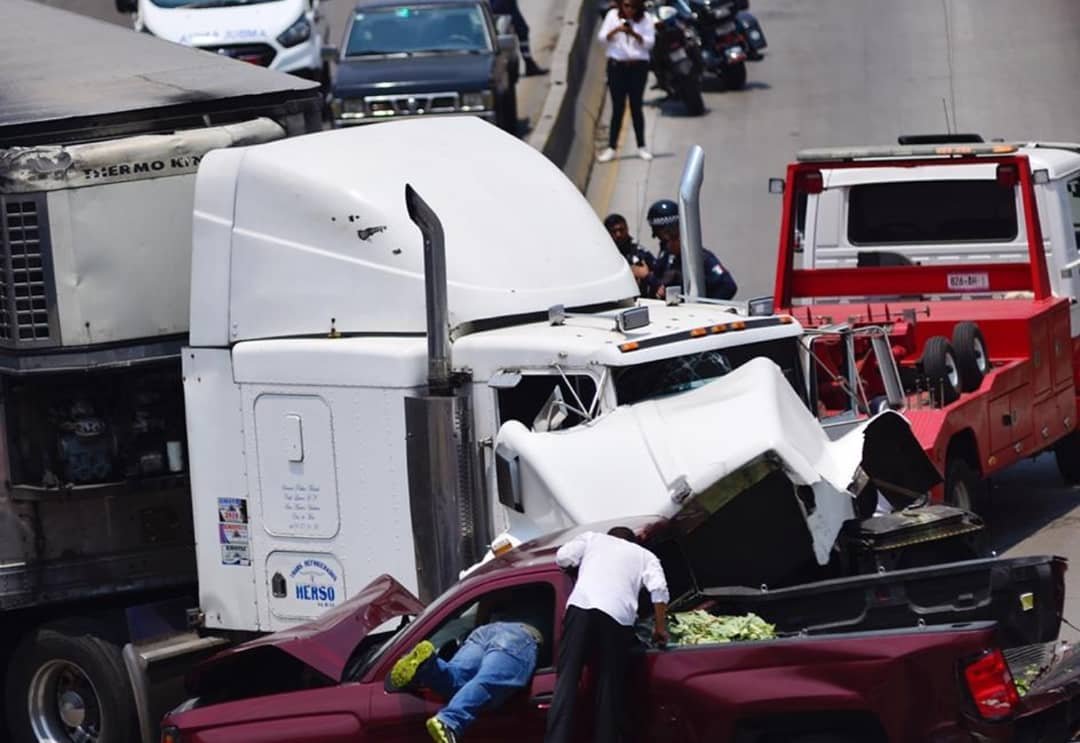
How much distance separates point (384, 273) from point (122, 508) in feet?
6.99

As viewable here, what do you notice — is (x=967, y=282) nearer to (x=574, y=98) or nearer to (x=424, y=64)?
(x=424, y=64)

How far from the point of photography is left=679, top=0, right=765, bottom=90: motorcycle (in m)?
25.8

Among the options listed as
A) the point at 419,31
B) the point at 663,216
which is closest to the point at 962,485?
the point at 663,216

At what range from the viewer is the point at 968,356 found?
502 inches

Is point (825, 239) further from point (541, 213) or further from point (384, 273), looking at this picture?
point (384, 273)

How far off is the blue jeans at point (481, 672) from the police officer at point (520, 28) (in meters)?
18.0

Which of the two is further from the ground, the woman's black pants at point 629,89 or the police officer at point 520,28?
the police officer at point 520,28

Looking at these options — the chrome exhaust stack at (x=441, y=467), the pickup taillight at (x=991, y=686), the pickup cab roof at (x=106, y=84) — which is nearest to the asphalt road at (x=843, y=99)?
the pickup cab roof at (x=106, y=84)

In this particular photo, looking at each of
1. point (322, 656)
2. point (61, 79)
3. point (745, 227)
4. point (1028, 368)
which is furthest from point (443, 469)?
point (745, 227)

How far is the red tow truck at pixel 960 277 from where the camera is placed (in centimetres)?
1280

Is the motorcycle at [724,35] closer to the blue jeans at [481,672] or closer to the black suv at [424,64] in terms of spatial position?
the black suv at [424,64]

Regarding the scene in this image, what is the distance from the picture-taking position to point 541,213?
35.3 ft

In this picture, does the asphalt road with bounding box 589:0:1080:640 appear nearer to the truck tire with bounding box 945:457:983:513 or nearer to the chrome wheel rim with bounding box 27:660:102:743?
the truck tire with bounding box 945:457:983:513

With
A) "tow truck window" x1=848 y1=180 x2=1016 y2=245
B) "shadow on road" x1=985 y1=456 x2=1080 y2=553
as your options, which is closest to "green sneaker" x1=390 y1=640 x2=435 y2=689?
"shadow on road" x1=985 y1=456 x2=1080 y2=553
